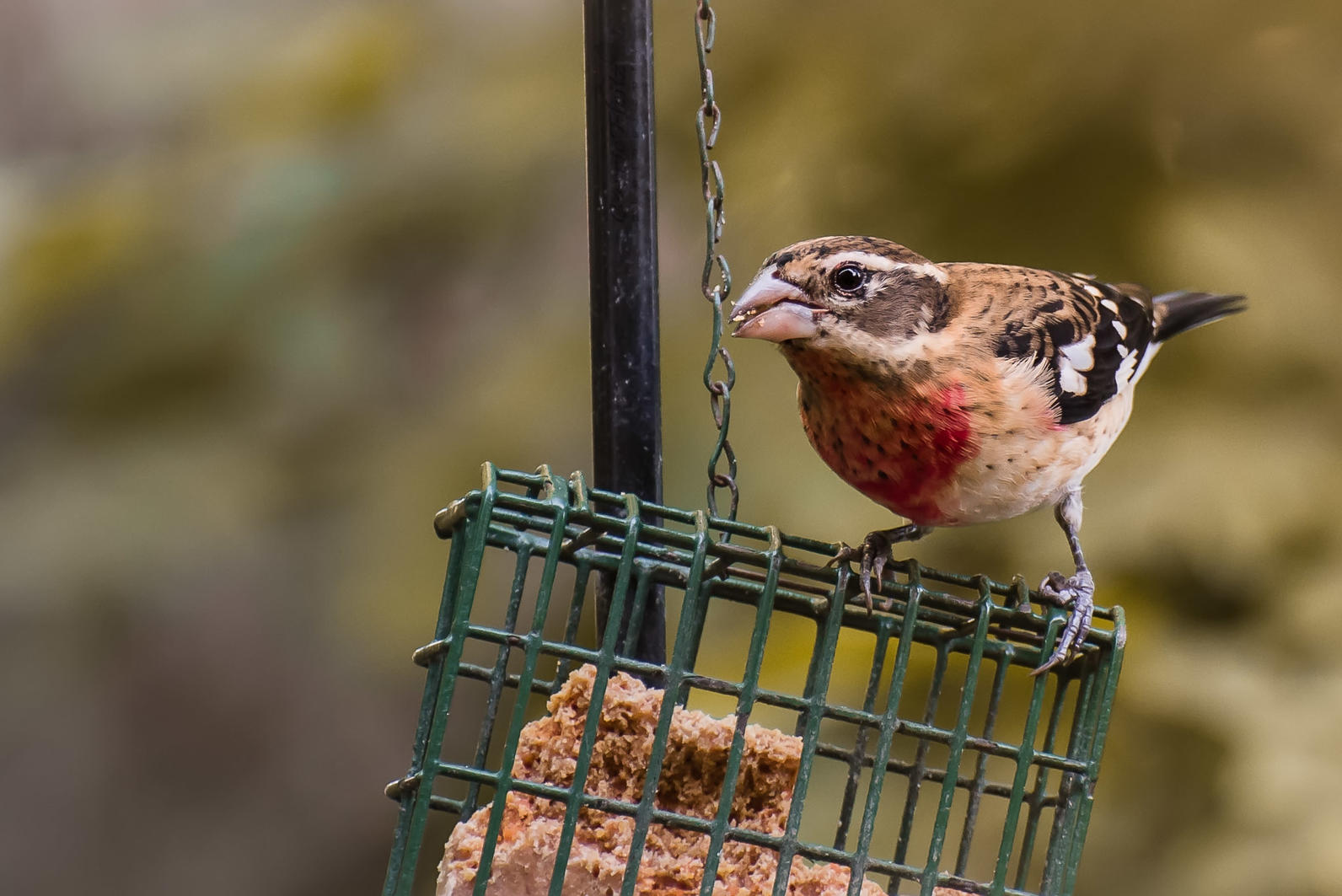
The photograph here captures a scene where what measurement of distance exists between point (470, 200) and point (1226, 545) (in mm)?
2053

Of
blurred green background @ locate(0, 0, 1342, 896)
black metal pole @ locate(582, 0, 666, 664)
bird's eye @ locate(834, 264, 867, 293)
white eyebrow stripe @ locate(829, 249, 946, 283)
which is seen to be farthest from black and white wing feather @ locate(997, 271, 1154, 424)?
black metal pole @ locate(582, 0, 666, 664)

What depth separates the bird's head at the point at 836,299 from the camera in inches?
105

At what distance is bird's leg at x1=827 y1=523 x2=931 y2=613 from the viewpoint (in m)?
2.46

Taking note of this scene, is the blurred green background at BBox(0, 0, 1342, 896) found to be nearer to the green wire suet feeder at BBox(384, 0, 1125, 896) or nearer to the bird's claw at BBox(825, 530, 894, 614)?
the bird's claw at BBox(825, 530, 894, 614)

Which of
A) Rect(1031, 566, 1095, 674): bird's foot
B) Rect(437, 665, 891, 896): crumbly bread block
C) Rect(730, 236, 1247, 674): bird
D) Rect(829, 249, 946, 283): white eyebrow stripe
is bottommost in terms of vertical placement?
Rect(437, 665, 891, 896): crumbly bread block

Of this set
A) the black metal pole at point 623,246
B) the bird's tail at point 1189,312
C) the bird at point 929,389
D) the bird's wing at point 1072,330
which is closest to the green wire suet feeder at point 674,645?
the black metal pole at point 623,246

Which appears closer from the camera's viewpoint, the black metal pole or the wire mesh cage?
the wire mesh cage

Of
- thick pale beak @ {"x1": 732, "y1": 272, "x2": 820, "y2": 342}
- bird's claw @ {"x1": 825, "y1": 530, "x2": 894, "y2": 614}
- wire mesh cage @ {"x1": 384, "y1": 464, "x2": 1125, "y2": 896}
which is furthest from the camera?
thick pale beak @ {"x1": 732, "y1": 272, "x2": 820, "y2": 342}

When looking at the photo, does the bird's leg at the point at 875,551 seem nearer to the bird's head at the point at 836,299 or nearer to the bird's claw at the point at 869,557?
the bird's claw at the point at 869,557

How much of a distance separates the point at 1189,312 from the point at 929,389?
112 centimetres

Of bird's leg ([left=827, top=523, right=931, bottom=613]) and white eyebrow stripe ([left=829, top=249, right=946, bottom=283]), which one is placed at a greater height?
white eyebrow stripe ([left=829, top=249, right=946, bottom=283])

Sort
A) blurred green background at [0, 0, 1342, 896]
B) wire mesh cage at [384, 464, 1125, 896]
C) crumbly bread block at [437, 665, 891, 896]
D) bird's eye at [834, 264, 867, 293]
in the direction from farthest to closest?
blurred green background at [0, 0, 1342, 896] < bird's eye at [834, 264, 867, 293] < crumbly bread block at [437, 665, 891, 896] < wire mesh cage at [384, 464, 1125, 896]

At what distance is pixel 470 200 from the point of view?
368 cm

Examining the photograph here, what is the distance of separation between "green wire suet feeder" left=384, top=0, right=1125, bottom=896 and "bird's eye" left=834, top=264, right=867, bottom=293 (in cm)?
25
